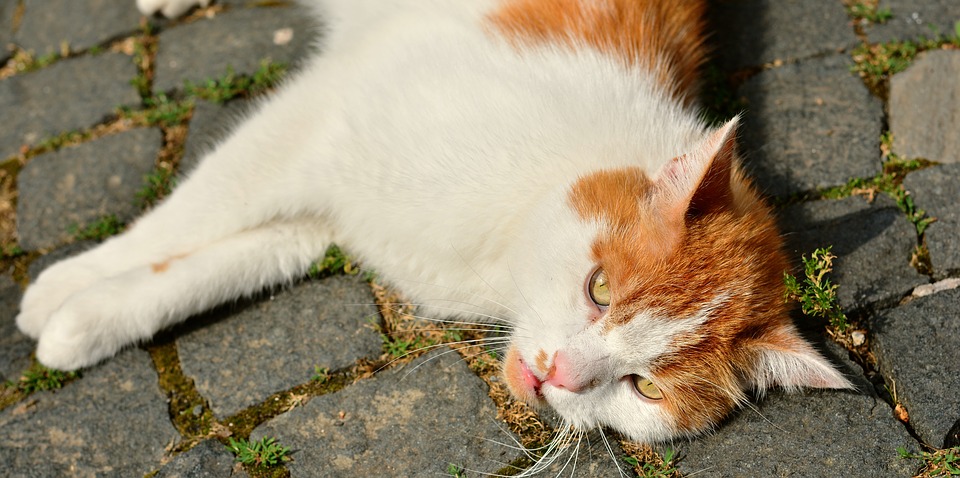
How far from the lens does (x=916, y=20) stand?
3.53 m

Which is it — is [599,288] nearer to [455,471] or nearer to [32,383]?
[455,471]

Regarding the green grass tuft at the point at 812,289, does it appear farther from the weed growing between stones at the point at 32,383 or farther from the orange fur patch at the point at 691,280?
the weed growing between stones at the point at 32,383

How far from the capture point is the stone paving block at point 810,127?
123 inches

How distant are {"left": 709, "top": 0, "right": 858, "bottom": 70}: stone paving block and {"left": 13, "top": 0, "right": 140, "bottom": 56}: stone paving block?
2.82 m

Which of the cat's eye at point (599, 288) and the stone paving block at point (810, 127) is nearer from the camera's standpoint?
the cat's eye at point (599, 288)

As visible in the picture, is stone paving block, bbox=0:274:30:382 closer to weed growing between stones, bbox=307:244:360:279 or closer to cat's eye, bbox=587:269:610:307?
weed growing between stones, bbox=307:244:360:279

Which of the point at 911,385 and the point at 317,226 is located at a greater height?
the point at 911,385

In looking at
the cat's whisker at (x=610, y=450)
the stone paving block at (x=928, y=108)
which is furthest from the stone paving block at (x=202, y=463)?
the stone paving block at (x=928, y=108)

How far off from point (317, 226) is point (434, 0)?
957mm

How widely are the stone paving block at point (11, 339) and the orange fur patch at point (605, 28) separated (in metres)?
2.10

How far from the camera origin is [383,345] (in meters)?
2.80

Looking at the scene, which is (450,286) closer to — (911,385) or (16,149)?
(911,385)

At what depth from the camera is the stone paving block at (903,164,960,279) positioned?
2.83m

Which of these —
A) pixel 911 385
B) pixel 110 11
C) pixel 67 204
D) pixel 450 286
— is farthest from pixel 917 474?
pixel 110 11
